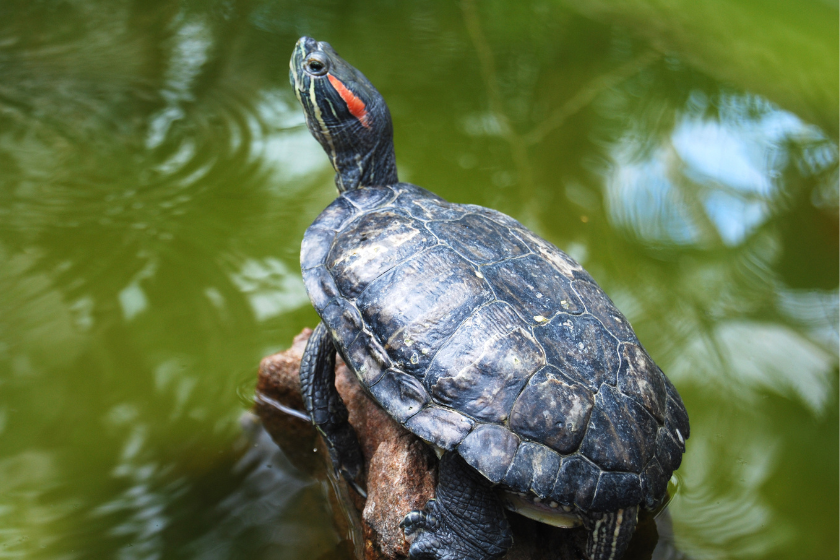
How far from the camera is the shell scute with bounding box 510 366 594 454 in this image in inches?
58.2

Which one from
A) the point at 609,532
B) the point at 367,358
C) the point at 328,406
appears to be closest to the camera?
the point at 609,532

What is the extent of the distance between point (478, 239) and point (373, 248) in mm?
324

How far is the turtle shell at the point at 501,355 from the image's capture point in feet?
4.86

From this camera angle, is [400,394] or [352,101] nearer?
[400,394]

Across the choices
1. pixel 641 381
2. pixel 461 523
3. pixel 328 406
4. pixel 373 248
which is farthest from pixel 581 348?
pixel 328 406

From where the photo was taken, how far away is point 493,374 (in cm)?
154

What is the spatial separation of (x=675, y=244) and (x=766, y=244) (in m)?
0.51

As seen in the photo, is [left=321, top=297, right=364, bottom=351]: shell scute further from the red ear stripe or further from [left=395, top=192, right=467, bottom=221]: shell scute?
the red ear stripe

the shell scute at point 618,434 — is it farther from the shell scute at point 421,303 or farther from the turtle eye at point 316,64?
the turtle eye at point 316,64

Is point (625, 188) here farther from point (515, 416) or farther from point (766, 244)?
point (515, 416)

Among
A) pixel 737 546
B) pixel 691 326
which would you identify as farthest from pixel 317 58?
pixel 737 546

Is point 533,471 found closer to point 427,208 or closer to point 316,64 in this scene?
point 427,208

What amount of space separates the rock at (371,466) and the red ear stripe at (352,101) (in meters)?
0.88

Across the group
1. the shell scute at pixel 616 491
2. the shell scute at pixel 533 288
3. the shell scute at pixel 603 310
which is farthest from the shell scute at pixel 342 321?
the shell scute at pixel 616 491
